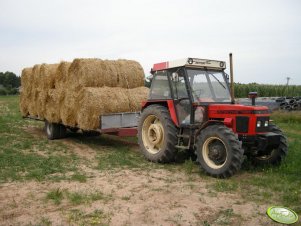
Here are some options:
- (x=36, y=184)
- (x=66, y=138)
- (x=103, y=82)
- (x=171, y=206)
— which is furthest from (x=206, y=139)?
(x=66, y=138)

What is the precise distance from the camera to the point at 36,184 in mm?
6133

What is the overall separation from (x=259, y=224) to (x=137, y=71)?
6.70 meters

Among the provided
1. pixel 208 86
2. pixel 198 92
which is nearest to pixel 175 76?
pixel 198 92

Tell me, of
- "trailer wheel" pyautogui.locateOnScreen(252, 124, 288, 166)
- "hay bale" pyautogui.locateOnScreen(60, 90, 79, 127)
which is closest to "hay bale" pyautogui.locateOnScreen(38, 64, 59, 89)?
"hay bale" pyautogui.locateOnScreen(60, 90, 79, 127)

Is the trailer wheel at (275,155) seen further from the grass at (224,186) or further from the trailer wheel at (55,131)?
the trailer wheel at (55,131)

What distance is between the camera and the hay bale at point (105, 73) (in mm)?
9383

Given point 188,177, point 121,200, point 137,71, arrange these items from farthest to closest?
point 137,71
point 188,177
point 121,200

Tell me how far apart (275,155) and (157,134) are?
2373 millimetres

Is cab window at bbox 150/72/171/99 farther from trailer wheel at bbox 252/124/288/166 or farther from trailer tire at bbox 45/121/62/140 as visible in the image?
trailer tire at bbox 45/121/62/140

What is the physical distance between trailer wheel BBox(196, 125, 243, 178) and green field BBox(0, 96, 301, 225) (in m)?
0.20

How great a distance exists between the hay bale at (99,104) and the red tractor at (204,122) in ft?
4.27

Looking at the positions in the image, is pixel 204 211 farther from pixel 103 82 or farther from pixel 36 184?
pixel 103 82

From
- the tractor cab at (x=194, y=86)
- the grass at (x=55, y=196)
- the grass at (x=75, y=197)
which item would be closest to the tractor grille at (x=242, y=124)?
the tractor cab at (x=194, y=86)

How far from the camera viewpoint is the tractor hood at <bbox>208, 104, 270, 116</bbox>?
645 centimetres
